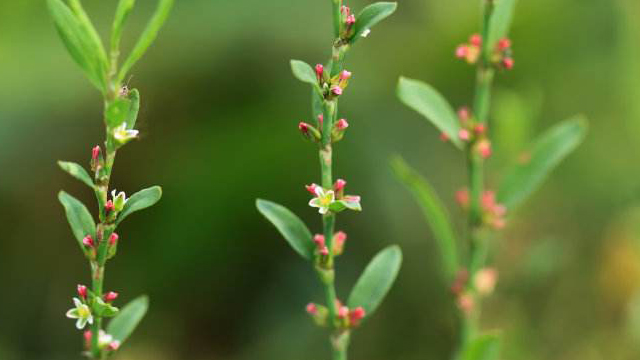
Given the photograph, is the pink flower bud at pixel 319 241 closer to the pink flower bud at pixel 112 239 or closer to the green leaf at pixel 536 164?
the pink flower bud at pixel 112 239

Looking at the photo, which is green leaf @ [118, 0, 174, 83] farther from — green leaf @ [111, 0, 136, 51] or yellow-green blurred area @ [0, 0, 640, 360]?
yellow-green blurred area @ [0, 0, 640, 360]

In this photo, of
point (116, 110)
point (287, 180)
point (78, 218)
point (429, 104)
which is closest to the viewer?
point (116, 110)

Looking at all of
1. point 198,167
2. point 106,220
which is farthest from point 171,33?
point 106,220

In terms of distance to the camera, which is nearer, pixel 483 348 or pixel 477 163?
pixel 483 348

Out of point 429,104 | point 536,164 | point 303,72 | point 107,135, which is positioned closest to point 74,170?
point 107,135

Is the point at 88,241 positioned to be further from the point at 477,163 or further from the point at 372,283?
Result: the point at 477,163

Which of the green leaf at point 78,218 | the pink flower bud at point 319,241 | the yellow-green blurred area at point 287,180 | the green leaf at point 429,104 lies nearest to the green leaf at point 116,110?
the green leaf at point 78,218
